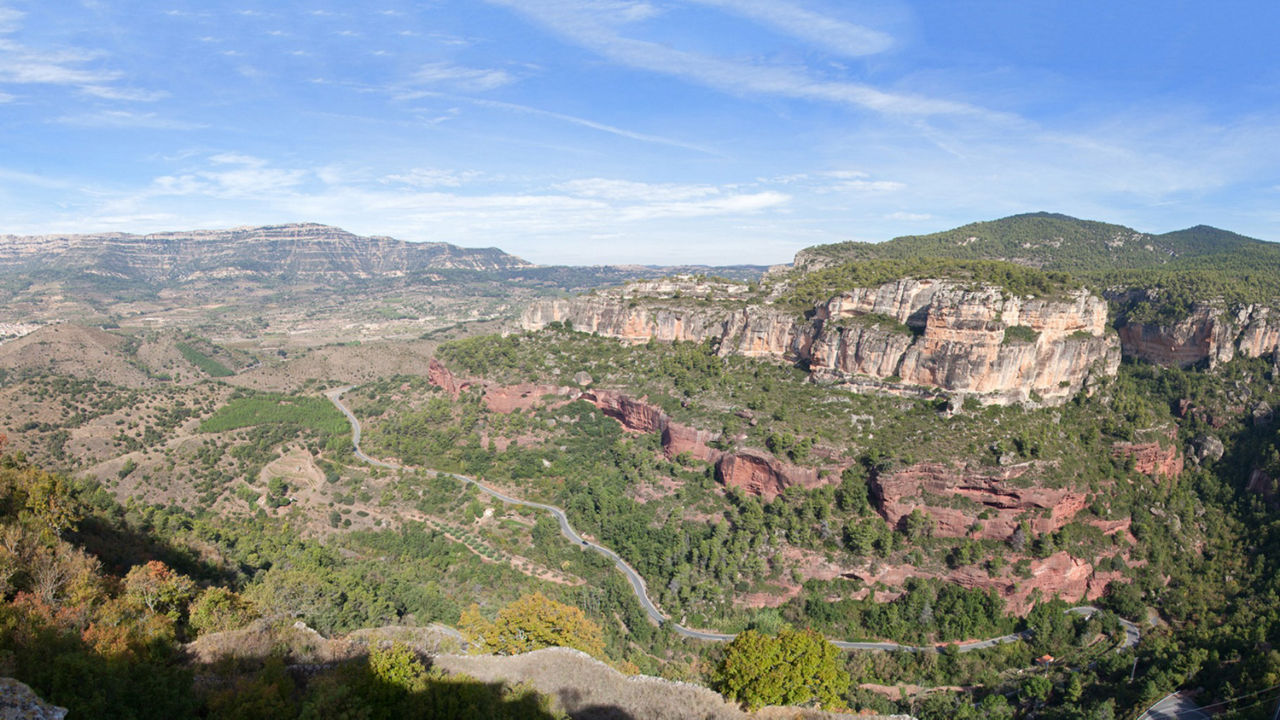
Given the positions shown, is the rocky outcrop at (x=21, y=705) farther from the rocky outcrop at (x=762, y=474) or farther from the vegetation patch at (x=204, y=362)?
the vegetation patch at (x=204, y=362)

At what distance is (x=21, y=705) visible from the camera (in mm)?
14289

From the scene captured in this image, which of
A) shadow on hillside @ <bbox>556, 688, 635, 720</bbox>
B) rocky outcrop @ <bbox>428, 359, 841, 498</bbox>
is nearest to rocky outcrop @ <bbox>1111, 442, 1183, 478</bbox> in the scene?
rocky outcrop @ <bbox>428, 359, 841, 498</bbox>

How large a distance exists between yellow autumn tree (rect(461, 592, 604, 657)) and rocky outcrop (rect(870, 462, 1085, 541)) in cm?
3067

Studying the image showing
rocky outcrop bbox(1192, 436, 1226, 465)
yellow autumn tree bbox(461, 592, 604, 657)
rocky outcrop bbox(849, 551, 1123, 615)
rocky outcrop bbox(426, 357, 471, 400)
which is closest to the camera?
yellow autumn tree bbox(461, 592, 604, 657)

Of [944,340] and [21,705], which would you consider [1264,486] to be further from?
[21,705]

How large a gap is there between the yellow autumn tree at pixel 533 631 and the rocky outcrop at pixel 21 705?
76.2ft

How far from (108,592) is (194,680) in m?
→ 8.49

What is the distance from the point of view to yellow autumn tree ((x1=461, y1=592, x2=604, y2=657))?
36312 mm

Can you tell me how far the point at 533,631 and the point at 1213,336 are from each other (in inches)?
3412

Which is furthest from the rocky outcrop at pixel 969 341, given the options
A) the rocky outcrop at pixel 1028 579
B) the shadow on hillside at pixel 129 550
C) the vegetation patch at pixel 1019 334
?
the shadow on hillside at pixel 129 550

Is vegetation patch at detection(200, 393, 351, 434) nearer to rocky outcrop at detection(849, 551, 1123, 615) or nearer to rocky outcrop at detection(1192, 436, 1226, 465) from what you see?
rocky outcrop at detection(849, 551, 1123, 615)

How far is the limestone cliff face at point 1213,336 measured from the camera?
72625mm

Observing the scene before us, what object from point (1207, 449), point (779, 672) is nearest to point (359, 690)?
point (779, 672)

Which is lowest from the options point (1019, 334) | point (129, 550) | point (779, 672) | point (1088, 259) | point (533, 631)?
point (533, 631)
